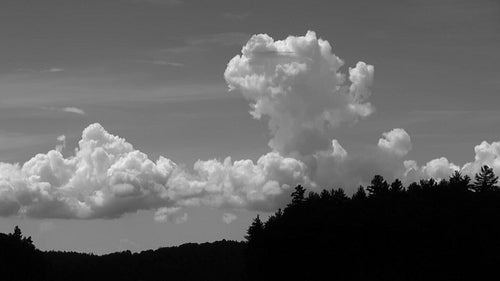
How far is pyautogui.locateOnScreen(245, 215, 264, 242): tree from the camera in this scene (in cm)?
15810

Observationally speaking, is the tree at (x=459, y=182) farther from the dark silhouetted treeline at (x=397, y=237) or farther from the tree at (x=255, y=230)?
the tree at (x=255, y=230)

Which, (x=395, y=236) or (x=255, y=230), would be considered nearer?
(x=395, y=236)

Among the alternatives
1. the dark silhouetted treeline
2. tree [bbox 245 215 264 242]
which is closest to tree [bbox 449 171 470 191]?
the dark silhouetted treeline

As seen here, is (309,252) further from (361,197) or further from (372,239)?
(361,197)

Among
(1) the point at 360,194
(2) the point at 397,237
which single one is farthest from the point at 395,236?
(1) the point at 360,194

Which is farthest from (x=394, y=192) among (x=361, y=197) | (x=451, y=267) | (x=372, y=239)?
(x=451, y=267)

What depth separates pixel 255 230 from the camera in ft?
528

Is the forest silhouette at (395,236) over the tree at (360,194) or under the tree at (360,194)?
under

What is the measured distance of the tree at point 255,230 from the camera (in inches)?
6224

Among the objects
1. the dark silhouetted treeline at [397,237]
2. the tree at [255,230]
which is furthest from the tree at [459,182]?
the tree at [255,230]

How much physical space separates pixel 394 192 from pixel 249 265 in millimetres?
30482

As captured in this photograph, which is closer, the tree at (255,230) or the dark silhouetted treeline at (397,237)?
the dark silhouetted treeline at (397,237)

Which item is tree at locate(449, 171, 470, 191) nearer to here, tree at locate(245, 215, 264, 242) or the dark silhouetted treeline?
the dark silhouetted treeline

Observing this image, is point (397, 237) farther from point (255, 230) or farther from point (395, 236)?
point (255, 230)
